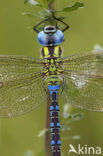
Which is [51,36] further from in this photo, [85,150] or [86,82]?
[85,150]

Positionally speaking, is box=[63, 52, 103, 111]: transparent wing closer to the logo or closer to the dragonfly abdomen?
the dragonfly abdomen

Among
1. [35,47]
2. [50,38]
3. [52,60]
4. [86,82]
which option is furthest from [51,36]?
[35,47]

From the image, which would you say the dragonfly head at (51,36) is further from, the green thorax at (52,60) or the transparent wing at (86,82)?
the transparent wing at (86,82)

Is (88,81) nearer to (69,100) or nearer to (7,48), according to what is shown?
(69,100)

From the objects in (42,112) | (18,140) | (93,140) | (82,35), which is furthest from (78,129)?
(82,35)

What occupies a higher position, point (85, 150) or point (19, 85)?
point (19, 85)

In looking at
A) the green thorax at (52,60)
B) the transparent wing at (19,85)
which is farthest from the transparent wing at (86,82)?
the transparent wing at (19,85)
